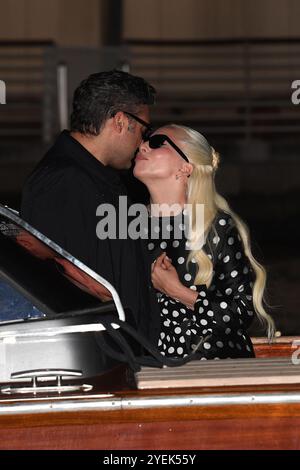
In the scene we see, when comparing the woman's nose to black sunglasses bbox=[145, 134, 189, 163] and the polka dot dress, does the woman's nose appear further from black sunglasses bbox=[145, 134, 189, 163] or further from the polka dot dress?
the polka dot dress

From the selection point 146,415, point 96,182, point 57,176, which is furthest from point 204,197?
point 146,415

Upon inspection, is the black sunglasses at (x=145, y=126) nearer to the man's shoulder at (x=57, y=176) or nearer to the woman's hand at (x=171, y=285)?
the man's shoulder at (x=57, y=176)

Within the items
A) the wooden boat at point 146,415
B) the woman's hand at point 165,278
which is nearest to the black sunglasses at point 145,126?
the woman's hand at point 165,278

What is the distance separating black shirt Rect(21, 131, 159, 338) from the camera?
3723 millimetres

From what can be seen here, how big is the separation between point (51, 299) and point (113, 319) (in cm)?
17

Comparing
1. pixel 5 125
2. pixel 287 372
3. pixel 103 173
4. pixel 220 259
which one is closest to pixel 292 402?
pixel 287 372

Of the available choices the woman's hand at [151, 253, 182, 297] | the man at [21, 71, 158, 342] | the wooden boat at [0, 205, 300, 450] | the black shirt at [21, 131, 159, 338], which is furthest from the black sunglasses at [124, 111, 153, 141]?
the wooden boat at [0, 205, 300, 450]

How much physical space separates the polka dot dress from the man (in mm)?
72

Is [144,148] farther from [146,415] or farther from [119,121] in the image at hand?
[146,415]

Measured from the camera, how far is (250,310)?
374 centimetres

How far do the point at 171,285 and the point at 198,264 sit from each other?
0.11 metres

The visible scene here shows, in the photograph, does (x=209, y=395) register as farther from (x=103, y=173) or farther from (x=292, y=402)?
(x=103, y=173)

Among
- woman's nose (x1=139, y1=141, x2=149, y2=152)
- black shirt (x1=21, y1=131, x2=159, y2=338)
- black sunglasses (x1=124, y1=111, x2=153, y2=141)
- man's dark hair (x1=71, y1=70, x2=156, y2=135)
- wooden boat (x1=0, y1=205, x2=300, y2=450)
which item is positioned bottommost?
wooden boat (x1=0, y1=205, x2=300, y2=450)

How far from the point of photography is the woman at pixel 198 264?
3.74 metres
